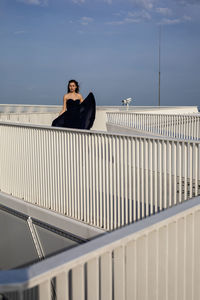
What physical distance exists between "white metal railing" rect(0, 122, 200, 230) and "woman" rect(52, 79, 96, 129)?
353 cm

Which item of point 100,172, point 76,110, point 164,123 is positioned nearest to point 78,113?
point 76,110

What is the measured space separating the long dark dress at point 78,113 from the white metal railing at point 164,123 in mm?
4165

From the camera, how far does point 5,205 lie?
9953mm

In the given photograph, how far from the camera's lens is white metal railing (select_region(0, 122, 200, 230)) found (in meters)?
6.70

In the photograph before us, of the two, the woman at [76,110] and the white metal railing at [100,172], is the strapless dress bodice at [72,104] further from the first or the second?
the white metal railing at [100,172]

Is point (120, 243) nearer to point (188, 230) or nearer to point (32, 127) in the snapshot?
point (188, 230)

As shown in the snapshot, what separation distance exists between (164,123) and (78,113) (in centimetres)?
→ 638

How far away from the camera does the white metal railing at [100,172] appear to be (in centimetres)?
670

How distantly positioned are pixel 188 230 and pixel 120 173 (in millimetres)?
4397

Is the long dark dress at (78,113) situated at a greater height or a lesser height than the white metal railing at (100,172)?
greater

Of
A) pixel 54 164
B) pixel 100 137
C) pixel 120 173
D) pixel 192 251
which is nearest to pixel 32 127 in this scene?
pixel 54 164

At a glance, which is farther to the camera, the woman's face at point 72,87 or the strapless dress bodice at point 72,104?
the strapless dress bodice at point 72,104

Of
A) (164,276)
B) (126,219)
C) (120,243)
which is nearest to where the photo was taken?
(120,243)

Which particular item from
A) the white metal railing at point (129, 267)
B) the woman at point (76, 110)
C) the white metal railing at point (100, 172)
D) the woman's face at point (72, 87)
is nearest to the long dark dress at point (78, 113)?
the woman at point (76, 110)
